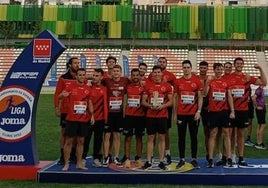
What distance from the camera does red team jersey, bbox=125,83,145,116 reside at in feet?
27.9

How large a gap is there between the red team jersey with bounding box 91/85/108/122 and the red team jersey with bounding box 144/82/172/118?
76 centimetres

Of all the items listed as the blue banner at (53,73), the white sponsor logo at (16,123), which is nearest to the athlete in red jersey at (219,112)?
the white sponsor logo at (16,123)

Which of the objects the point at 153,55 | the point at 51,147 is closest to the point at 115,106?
the point at 51,147

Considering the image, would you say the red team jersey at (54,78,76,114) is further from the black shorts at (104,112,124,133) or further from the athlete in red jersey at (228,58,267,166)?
the athlete in red jersey at (228,58,267,166)

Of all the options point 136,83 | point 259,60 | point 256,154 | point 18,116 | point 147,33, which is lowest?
point 256,154

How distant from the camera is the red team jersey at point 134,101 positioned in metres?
8.52

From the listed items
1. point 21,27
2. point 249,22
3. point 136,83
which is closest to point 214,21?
point 249,22

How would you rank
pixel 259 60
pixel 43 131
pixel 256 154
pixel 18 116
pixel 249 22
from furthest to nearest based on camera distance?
pixel 249 22
pixel 259 60
pixel 43 131
pixel 256 154
pixel 18 116

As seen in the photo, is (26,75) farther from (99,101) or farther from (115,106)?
(115,106)

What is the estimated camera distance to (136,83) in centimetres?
862

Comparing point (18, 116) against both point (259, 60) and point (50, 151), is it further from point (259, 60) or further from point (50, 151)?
point (259, 60)

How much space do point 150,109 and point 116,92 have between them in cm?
79

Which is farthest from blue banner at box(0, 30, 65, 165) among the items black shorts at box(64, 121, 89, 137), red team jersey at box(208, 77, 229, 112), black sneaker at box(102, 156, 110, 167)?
red team jersey at box(208, 77, 229, 112)

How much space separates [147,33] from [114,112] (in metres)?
43.1
